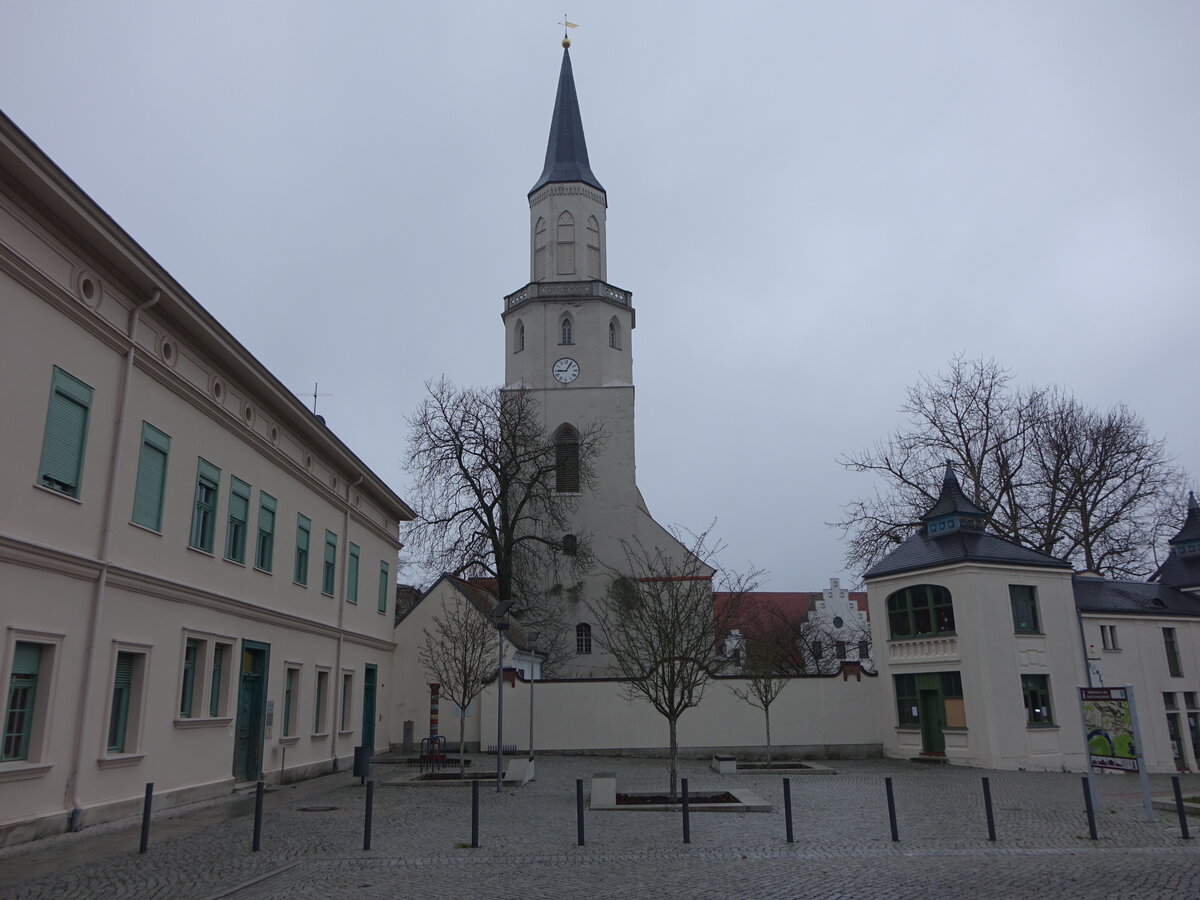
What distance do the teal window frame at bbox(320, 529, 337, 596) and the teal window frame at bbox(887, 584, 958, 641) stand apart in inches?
699

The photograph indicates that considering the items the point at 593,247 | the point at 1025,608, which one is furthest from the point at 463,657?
the point at 593,247

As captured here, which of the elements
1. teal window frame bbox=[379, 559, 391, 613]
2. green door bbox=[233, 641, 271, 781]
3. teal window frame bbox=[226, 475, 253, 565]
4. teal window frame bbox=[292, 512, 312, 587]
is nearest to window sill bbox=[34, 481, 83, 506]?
teal window frame bbox=[226, 475, 253, 565]

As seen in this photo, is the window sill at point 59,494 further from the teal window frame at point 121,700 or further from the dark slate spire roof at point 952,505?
the dark slate spire roof at point 952,505

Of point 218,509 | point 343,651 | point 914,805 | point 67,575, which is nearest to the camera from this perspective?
point 67,575

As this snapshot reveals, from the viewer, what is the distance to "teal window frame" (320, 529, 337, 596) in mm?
A: 25259

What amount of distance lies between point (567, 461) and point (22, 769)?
34.5 meters

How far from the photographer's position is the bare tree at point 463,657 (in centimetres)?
2457

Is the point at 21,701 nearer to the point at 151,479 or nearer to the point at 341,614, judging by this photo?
the point at 151,479

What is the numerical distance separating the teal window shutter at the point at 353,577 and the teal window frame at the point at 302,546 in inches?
150

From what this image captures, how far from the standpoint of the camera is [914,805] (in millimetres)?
17266

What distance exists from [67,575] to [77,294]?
3995 mm

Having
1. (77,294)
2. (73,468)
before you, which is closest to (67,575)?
(73,468)

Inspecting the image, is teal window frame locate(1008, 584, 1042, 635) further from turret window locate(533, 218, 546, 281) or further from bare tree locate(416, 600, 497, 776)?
turret window locate(533, 218, 546, 281)

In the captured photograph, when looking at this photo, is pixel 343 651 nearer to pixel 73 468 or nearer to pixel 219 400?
pixel 219 400
